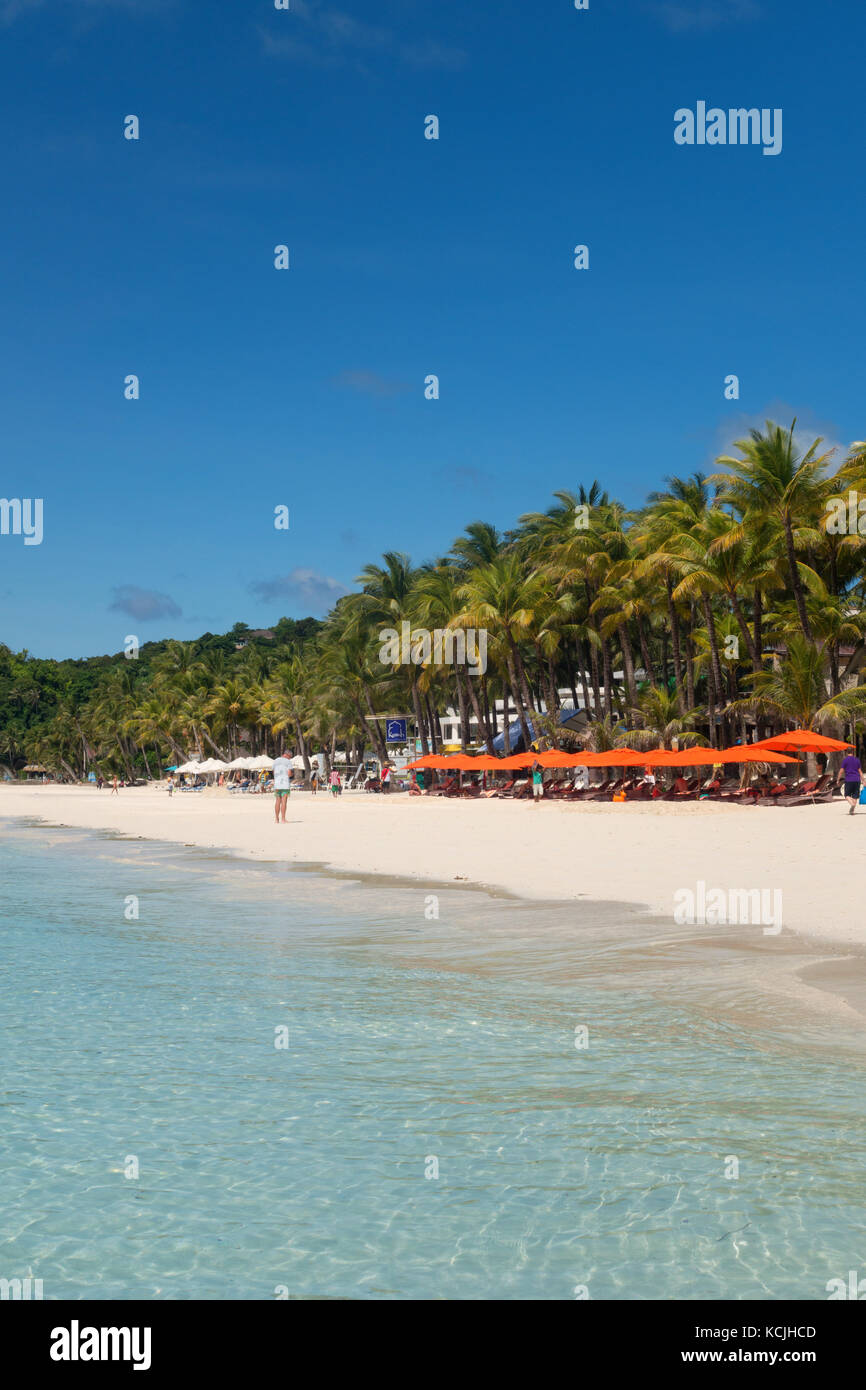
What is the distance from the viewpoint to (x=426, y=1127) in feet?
20.1

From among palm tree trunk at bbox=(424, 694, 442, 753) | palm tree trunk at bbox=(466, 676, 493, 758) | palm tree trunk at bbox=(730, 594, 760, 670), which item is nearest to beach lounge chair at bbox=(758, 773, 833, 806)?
palm tree trunk at bbox=(730, 594, 760, 670)

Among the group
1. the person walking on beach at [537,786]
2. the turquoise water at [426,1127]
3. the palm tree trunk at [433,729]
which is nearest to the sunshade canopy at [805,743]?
the person walking on beach at [537,786]

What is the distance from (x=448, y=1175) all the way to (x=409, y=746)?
67.2 metres

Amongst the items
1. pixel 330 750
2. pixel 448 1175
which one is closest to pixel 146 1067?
pixel 448 1175

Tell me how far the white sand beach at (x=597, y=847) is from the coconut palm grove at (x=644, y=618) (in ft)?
28.2

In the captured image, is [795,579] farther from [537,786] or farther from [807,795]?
[537,786]

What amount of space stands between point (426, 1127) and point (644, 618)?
46.0 meters

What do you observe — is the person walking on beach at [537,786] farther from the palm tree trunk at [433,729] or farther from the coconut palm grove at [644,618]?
the palm tree trunk at [433,729]

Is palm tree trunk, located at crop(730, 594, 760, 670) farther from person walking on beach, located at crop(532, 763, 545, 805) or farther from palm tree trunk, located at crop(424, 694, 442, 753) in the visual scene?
palm tree trunk, located at crop(424, 694, 442, 753)

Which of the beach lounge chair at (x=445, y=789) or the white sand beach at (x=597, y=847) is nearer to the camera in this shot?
the white sand beach at (x=597, y=847)

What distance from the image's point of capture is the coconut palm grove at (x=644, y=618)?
118 feet

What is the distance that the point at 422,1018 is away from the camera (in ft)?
27.5

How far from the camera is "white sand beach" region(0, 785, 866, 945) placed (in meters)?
14.2

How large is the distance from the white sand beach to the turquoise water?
3.64m
